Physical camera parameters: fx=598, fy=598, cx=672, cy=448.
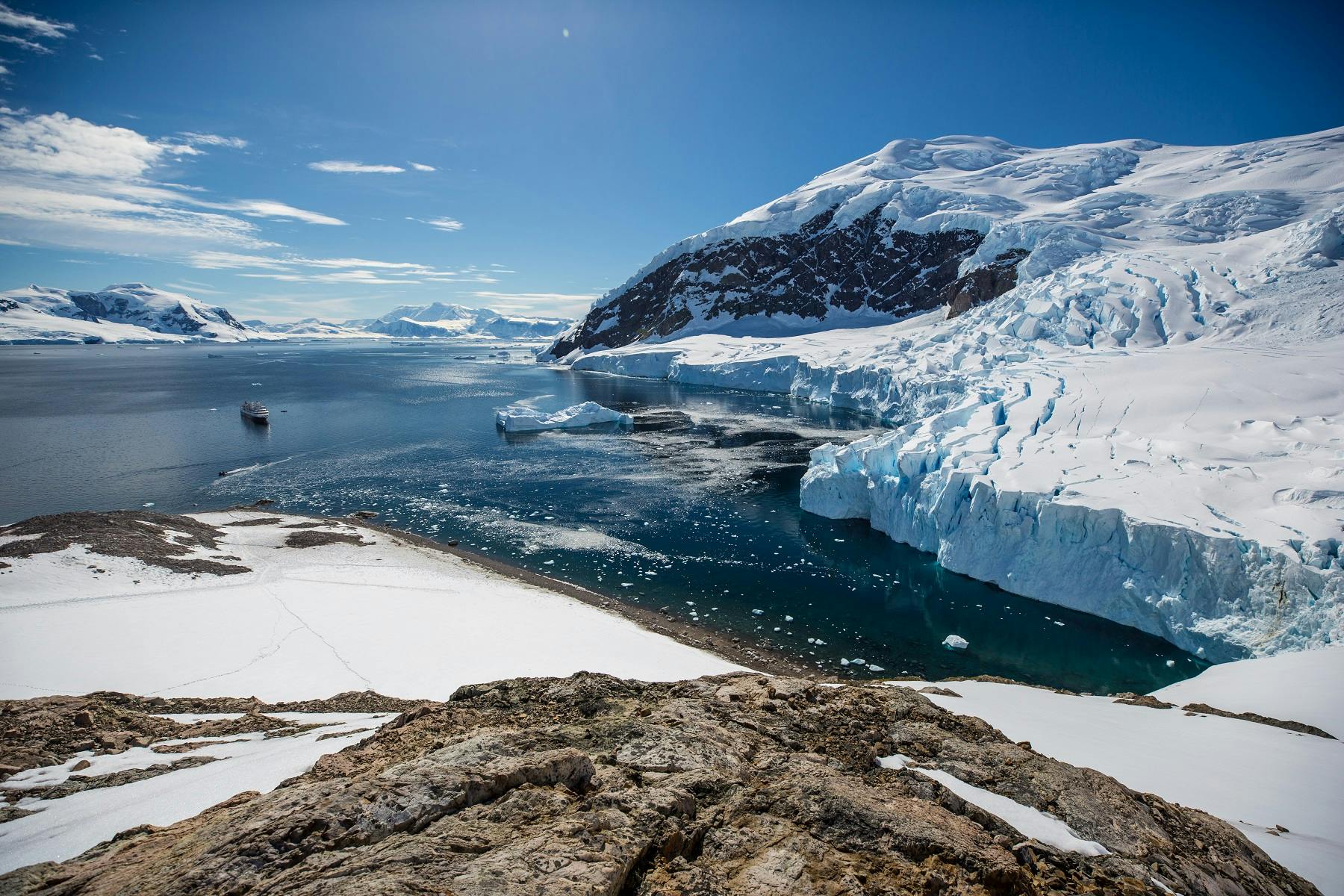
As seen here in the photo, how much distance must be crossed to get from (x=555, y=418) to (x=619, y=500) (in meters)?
19.5

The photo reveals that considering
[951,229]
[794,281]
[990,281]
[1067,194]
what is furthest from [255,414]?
[1067,194]

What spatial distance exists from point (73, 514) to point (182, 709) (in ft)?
48.5

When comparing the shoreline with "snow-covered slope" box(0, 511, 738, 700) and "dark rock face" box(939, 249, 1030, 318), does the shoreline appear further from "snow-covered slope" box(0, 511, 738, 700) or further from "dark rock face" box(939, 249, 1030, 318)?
"dark rock face" box(939, 249, 1030, 318)

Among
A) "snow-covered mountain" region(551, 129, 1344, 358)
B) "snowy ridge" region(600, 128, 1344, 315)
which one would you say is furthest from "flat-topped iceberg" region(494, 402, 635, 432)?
"snowy ridge" region(600, 128, 1344, 315)

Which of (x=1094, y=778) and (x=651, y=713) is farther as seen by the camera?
(x=651, y=713)

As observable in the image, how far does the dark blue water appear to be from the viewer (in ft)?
51.6

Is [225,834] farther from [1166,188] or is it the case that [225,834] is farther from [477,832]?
[1166,188]

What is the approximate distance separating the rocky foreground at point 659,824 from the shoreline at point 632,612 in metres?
9.35

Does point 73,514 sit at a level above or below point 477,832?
below

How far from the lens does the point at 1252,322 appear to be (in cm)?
2705

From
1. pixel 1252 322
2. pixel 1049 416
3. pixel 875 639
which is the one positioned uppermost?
pixel 1252 322

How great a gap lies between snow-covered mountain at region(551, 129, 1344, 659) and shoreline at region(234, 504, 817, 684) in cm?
840

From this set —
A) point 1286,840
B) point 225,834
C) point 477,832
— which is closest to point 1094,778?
point 1286,840

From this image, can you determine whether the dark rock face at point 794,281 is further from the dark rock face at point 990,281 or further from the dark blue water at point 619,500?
the dark blue water at point 619,500
